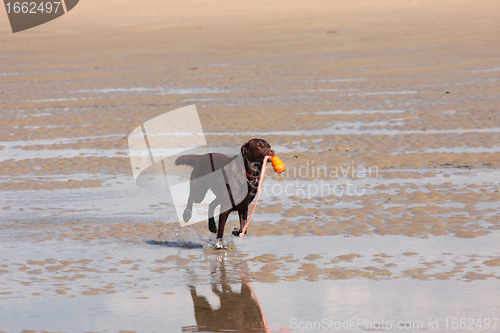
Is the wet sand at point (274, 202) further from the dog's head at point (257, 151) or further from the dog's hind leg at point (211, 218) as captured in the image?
the dog's head at point (257, 151)

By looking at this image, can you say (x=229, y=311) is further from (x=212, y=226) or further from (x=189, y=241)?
(x=189, y=241)

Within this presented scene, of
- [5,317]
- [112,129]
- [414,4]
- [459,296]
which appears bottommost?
[414,4]

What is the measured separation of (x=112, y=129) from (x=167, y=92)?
6355 mm

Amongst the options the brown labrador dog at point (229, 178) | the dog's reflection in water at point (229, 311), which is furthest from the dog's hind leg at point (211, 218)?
the dog's reflection in water at point (229, 311)

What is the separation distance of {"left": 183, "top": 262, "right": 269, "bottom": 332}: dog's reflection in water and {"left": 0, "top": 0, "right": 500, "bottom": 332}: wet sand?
A: 0.02m

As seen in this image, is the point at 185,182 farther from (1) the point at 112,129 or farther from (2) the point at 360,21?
(2) the point at 360,21

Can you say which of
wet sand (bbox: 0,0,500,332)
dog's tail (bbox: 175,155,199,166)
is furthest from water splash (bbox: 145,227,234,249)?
dog's tail (bbox: 175,155,199,166)

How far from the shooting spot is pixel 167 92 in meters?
22.4

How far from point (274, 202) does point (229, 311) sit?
13.0ft

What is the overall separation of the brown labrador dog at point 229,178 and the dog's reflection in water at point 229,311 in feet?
3.57

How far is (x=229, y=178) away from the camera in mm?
7383

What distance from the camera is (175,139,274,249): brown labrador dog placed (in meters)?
7.08

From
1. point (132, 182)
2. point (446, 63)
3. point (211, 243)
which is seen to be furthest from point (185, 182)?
point (446, 63)

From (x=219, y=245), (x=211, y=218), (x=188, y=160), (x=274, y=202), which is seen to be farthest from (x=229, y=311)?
(x=274, y=202)
